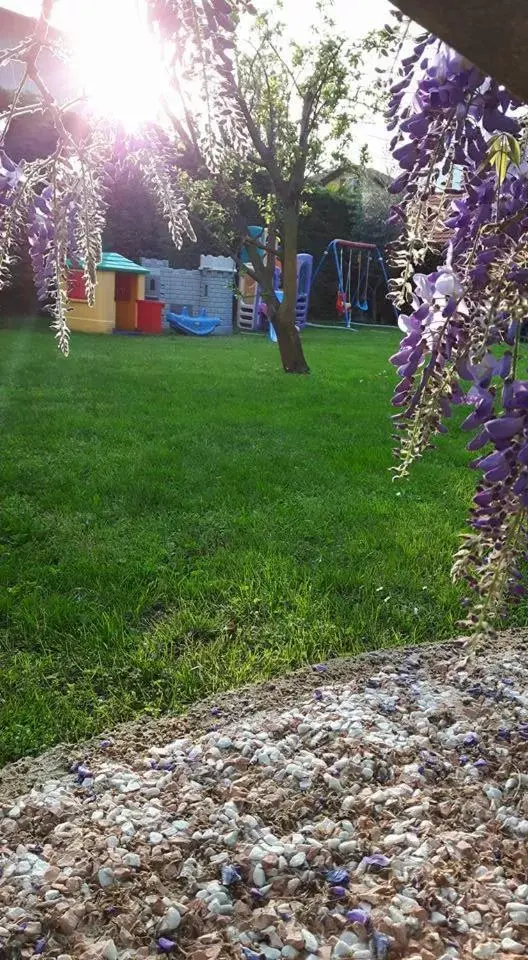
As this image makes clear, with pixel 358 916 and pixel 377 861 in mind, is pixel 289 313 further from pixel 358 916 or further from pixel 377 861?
pixel 358 916

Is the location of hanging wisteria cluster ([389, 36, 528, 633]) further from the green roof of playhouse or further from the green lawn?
the green roof of playhouse

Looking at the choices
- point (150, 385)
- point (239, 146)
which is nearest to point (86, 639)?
point (239, 146)

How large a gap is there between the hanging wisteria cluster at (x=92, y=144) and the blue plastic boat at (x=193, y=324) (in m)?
14.6

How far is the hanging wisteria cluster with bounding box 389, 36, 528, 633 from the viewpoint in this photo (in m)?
1.17

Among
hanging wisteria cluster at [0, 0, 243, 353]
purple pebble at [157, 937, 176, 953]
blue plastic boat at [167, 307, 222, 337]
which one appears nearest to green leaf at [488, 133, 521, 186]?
hanging wisteria cluster at [0, 0, 243, 353]

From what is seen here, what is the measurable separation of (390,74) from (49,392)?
6.79 metres

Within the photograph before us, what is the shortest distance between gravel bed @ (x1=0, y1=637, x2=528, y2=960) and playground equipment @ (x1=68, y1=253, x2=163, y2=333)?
12683mm

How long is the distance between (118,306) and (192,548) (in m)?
12.5

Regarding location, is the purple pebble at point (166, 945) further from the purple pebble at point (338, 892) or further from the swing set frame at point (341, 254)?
the swing set frame at point (341, 254)

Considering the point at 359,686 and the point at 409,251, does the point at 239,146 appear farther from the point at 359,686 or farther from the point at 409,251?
the point at 359,686

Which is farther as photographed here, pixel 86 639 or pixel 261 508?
pixel 261 508

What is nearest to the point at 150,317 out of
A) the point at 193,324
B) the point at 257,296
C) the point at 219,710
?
the point at 193,324

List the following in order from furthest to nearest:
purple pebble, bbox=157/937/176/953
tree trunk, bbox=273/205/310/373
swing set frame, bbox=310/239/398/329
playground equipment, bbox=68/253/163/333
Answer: swing set frame, bbox=310/239/398/329
playground equipment, bbox=68/253/163/333
tree trunk, bbox=273/205/310/373
purple pebble, bbox=157/937/176/953

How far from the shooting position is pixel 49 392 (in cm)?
775
